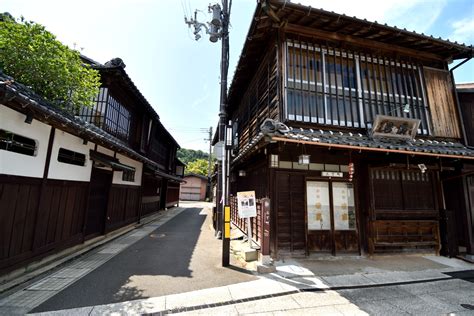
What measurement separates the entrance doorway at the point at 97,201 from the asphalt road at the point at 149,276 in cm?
201

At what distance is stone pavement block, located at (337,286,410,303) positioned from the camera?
4.77 metres

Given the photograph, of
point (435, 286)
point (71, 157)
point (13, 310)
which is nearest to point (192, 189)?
point (71, 157)

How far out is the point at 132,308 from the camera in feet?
13.8

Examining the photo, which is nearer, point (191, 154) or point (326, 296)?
point (326, 296)

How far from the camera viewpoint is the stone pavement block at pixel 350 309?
4.14 metres

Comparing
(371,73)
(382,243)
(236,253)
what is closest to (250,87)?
(371,73)

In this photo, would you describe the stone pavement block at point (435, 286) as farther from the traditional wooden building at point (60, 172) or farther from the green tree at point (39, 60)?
the green tree at point (39, 60)

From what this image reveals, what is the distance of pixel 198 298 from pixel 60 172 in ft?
19.6

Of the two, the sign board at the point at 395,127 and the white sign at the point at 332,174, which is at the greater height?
the sign board at the point at 395,127

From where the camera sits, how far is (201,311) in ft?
13.7

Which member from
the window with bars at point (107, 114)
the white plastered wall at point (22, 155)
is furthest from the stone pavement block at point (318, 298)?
the window with bars at point (107, 114)

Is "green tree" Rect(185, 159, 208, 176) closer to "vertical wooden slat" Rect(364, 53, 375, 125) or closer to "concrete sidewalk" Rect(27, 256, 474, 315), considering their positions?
"vertical wooden slat" Rect(364, 53, 375, 125)

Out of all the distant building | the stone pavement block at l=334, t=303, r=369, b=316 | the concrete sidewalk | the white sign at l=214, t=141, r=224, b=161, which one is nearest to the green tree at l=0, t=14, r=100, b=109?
the white sign at l=214, t=141, r=224, b=161

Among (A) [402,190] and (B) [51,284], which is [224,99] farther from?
(A) [402,190]
